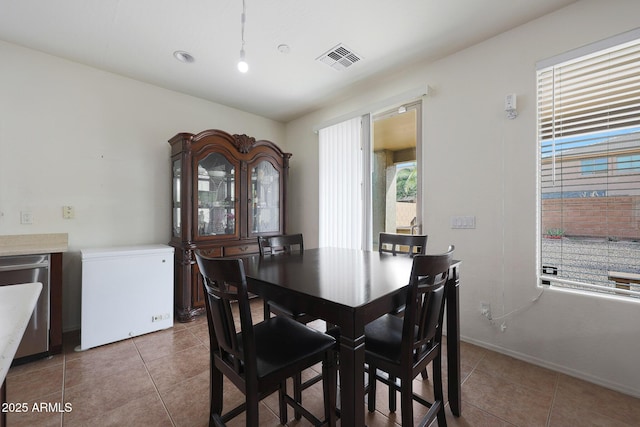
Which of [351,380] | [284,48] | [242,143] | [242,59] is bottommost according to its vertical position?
[351,380]

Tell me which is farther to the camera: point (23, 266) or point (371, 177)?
point (371, 177)

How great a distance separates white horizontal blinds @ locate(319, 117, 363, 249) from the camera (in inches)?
132

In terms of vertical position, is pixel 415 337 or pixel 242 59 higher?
pixel 242 59

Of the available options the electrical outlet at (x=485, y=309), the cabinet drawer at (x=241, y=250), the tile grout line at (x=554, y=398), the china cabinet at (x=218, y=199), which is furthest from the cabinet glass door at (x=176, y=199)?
the tile grout line at (x=554, y=398)

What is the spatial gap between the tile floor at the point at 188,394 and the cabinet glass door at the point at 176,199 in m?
1.28

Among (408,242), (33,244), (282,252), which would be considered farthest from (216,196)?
(408,242)

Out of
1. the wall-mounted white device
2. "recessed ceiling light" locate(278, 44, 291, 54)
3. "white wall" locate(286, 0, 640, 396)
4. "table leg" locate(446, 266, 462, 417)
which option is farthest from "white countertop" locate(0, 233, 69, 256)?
the wall-mounted white device

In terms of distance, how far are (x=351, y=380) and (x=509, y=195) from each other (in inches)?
80.7

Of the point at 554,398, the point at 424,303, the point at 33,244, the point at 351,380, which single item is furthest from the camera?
the point at 33,244

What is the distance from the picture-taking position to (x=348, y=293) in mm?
1159

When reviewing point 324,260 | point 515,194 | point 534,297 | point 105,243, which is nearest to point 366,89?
point 515,194

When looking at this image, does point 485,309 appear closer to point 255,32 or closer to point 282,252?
point 282,252

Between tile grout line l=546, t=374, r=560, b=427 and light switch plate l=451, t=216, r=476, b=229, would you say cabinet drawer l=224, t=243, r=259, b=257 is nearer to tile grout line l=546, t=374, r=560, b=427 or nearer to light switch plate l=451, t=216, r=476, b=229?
light switch plate l=451, t=216, r=476, b=229

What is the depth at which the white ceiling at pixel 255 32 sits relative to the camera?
1.98m
